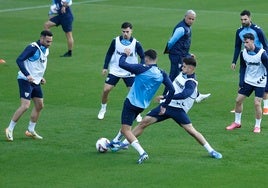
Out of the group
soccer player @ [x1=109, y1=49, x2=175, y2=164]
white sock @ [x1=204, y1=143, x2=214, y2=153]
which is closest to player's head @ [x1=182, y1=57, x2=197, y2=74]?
soccer player @ [x1=109, y1=49, x2=175, y2=164]

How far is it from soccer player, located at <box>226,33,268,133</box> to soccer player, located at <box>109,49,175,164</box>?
10.1 feet

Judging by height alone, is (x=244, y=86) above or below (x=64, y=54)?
above

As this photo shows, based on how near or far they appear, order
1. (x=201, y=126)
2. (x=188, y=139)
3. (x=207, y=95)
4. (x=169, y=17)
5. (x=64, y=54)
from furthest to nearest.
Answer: (x=169, y=17) < (x=64, y=54) < (x=207, y=95) < (x=201, y=126) < (x=188, y=139)

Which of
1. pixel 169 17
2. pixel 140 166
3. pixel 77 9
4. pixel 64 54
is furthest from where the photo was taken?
pixel 77 9

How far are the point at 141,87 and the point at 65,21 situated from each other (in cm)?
1332

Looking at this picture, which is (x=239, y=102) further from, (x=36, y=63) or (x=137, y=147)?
(x=36, y=63)

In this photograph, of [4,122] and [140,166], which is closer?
[140,166]

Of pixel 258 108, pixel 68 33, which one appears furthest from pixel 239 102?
pixel 68 33

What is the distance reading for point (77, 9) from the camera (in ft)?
132

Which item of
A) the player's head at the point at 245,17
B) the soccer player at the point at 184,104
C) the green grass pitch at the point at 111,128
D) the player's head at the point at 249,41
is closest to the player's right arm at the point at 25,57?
the green grass pitch at the point at 111,128

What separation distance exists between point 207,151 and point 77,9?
24666mm

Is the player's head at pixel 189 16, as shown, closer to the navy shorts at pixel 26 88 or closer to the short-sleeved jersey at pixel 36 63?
the short-sleeved jersey at pixel 36 63

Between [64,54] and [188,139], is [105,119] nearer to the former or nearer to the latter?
[188,139]

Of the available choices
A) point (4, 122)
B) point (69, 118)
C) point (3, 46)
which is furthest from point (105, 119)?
point (3, 46)
